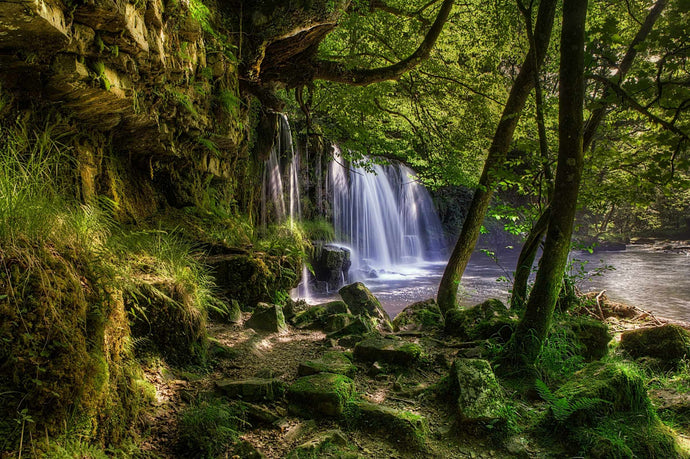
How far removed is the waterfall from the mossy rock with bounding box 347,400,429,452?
10.8m

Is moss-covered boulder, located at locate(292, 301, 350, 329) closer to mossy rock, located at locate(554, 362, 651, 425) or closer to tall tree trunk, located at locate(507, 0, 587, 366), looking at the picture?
tall tree trunk, located at locate(507, 0, 587, 366)

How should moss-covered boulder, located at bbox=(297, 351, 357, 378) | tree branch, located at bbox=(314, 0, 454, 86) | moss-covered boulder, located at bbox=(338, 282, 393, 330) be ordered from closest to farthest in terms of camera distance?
moss-covered boulder, located at bbox=(297, 351, 357, 378), tree branch, located at bbox=(314, 0, 454, 86), moss-covered boulder, located at bbox=(338, 282, 393, 330)

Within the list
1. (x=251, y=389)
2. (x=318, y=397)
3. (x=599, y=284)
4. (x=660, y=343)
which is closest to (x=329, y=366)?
(x=318, y=397)

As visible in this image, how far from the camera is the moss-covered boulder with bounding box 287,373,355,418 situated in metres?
2.84

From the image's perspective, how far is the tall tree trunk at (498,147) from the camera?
17.2 ft

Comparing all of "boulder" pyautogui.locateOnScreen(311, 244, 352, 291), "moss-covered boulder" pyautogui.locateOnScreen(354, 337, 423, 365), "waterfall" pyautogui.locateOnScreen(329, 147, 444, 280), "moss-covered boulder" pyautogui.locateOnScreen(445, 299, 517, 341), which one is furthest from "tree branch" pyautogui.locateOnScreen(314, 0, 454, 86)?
"boulder" pyautogui.locateOnScreen(311, 244, 352, 291)

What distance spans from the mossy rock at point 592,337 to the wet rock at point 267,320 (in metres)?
3.78

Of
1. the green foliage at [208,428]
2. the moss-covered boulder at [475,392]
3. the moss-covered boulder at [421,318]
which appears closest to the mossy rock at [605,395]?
the moss-covered boulder at [475,392]

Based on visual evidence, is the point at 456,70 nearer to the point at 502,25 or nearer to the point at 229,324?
the point at 502,25

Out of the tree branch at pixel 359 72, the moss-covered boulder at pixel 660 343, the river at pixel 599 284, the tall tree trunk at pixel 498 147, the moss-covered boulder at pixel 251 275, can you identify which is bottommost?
the river at pixel 599 284

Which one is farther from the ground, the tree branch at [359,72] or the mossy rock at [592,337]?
A: the tree branch at [359,72]

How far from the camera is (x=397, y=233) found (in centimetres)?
1903

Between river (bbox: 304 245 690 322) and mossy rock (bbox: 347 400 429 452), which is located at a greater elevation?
mossy rock (bbox: 347 400 429 452)

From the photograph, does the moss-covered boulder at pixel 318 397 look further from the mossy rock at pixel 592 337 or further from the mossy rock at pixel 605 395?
the mossy rock at pixel 592 337
